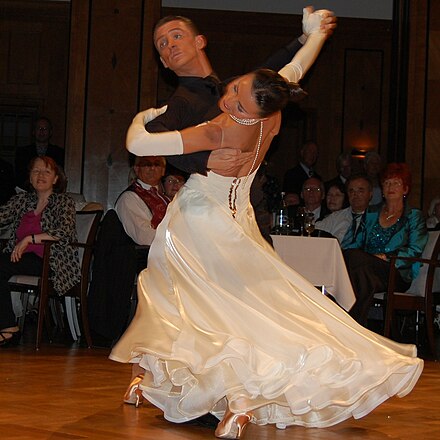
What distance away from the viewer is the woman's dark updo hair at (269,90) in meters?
2.80

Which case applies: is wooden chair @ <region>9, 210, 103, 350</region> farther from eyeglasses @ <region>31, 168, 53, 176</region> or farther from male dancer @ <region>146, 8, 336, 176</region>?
male dancer @ <region>146, 8, 336, 176</region>

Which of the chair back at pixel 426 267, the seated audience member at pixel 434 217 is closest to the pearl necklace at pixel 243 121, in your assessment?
the chair back at pixel 426 267

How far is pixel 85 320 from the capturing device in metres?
5.93

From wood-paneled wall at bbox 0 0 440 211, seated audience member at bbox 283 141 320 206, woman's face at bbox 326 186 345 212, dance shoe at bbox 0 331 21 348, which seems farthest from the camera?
wood-paneled wall at bbox 0 0 440 211

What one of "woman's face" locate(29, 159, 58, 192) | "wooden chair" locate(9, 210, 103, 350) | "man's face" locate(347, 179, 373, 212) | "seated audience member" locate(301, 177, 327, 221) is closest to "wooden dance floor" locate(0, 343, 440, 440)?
"wooden chair" locate(9, 210, 103, 350)

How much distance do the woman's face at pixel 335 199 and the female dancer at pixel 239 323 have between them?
164 inches

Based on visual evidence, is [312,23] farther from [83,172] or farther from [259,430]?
[83,172]

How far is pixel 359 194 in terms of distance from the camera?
6.54m

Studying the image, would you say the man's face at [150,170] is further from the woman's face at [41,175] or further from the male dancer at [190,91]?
the male dancer at [190,91]

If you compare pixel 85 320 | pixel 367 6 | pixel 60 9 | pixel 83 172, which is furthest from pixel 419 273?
pixel 60 9

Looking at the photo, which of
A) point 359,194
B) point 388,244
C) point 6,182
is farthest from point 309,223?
point 6,182

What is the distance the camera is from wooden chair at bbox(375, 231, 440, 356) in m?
5.77

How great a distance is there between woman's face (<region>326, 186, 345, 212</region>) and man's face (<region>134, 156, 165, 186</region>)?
1506 millimetres

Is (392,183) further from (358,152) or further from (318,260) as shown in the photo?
(358,152)
